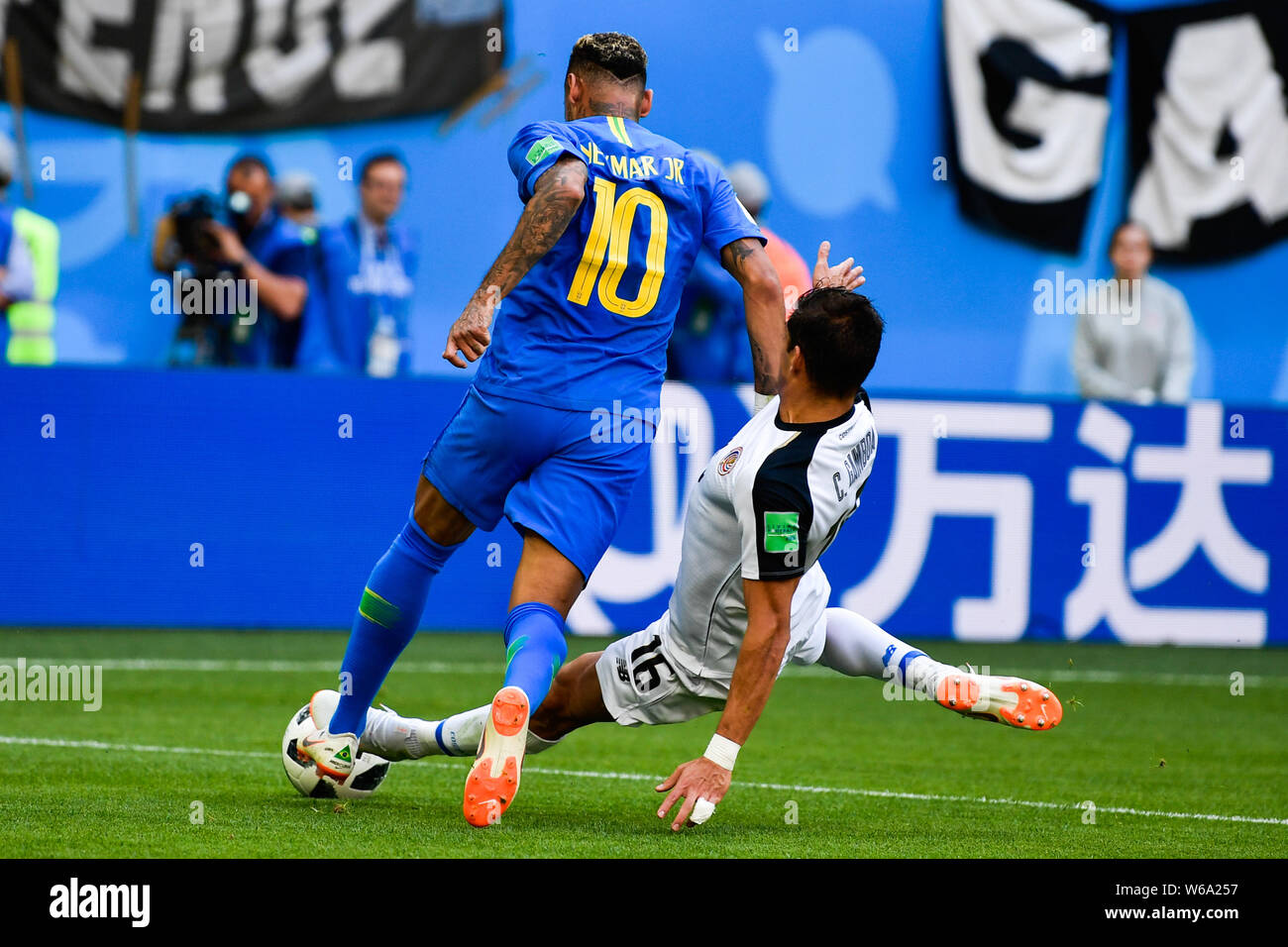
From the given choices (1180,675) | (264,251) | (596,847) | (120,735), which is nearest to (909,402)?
(1180,675)

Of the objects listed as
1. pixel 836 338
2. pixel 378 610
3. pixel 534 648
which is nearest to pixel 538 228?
pixel 836 338

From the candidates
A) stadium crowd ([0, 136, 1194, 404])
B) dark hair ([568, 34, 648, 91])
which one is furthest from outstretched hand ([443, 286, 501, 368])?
stadium crowd ([0, 136, 1194, 404])

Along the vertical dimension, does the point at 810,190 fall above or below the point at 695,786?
above

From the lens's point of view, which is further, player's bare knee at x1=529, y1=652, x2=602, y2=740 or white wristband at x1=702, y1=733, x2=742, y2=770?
player's bare knee at x1=529, y1=652, x2=602, y2=740

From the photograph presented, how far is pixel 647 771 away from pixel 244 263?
5620mm

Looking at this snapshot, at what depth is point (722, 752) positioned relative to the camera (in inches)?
171

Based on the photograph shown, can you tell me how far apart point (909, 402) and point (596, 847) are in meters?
5.80

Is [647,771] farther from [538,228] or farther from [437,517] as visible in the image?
[538,228]

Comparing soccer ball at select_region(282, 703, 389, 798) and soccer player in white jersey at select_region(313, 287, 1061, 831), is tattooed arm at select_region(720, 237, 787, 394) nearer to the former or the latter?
soccer player in white jersey at select_region(313, 287, 1061, 831)

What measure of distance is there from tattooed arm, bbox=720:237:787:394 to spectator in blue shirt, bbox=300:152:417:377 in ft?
20.5

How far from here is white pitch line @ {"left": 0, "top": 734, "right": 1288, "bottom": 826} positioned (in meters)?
5.32
